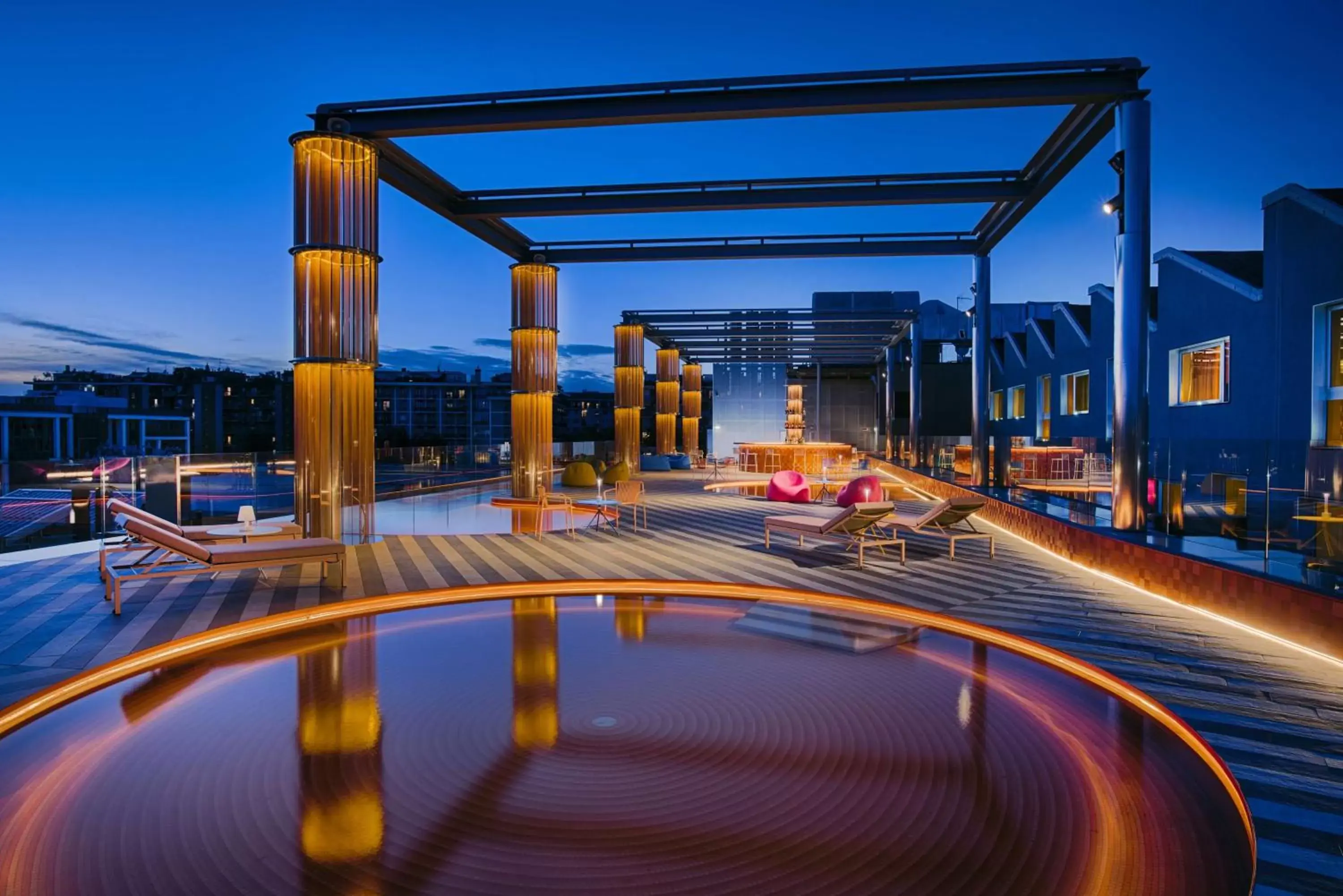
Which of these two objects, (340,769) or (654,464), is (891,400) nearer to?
(654,464)

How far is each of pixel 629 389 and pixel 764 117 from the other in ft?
52.0

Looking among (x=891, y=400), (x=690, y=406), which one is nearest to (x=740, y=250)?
(x=891, y=400)

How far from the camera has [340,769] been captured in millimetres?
3289

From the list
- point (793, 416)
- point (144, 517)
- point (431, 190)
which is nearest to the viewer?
point (144, 517)

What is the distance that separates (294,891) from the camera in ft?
7.89

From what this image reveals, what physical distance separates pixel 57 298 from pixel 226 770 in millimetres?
45834

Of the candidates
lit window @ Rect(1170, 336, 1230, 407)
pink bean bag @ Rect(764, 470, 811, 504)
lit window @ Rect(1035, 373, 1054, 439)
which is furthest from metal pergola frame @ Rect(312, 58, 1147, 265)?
lit window @ Rect(1035, 373, 1054, 439)

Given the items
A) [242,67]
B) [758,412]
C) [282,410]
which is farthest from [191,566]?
[282,410]

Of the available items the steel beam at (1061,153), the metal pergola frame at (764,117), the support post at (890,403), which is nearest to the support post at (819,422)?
the support post at (890,403)

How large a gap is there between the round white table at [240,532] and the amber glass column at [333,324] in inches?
29.3

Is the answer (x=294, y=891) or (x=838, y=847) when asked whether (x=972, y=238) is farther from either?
(x=294, y=891)

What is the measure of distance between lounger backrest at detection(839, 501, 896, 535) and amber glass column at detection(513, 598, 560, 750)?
3.51 meters

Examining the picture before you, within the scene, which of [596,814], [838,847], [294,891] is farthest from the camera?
[596,814]

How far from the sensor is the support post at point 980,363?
13539mm
